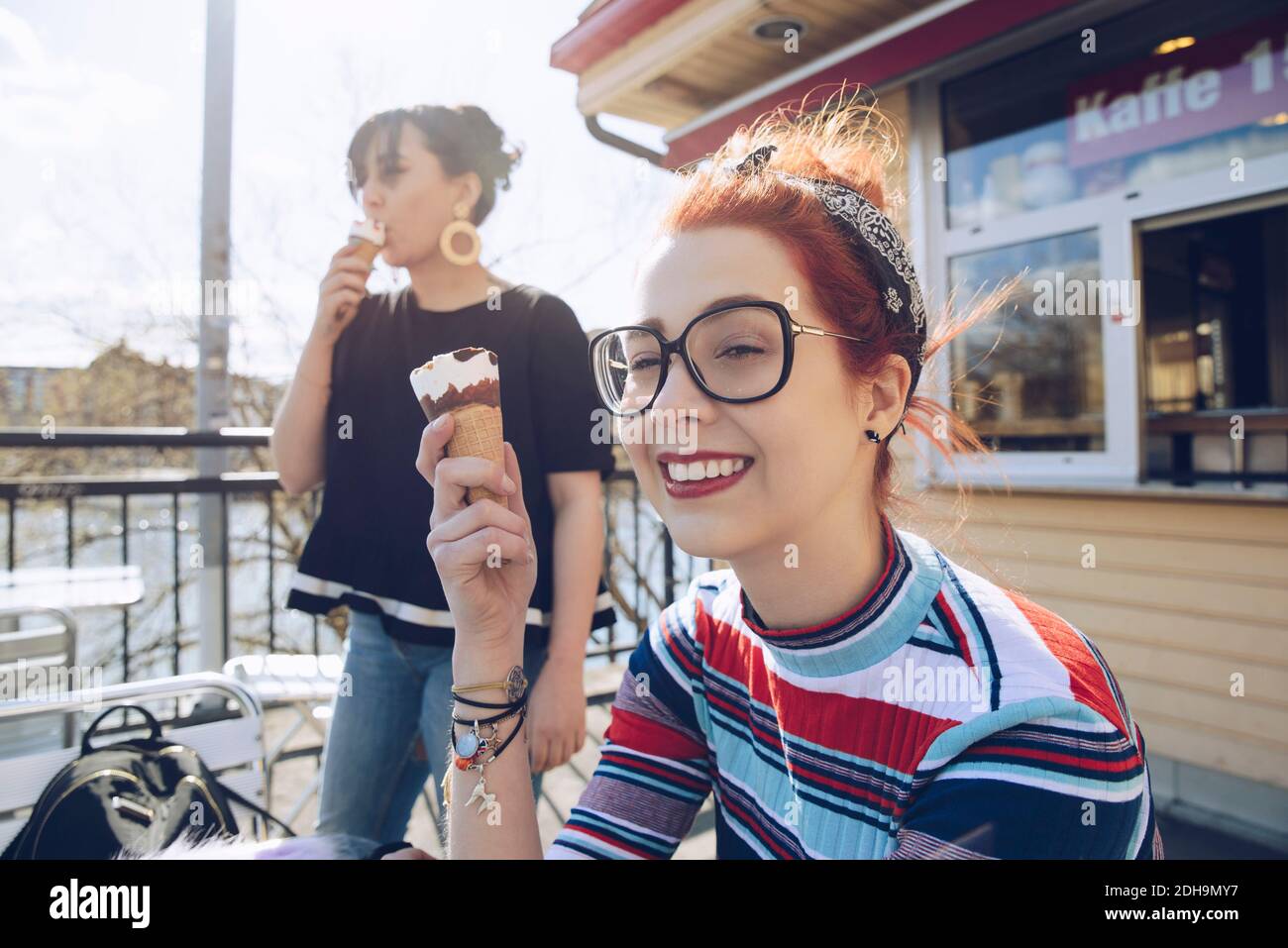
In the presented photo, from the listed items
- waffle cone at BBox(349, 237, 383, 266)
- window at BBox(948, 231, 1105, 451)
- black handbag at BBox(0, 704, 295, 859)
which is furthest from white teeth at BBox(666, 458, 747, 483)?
window at BBox(948, 231, 1105, 451)

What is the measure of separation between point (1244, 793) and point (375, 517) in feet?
10.9

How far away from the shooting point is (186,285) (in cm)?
441

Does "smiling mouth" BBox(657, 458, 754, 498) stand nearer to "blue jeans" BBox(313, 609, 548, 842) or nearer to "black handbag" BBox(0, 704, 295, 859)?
"blue jeans" BBox(313, 609, 548, 842)

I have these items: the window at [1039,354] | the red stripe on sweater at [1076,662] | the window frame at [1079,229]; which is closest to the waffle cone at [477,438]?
the red stripe on sweater at [1076,662]

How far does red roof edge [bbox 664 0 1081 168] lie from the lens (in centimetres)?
275

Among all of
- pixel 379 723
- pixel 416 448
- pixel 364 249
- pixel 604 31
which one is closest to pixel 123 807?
pixel 379 723

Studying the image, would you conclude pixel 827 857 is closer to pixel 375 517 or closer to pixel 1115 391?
pixel 375 517

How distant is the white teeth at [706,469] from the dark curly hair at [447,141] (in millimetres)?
758

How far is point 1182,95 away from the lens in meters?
→ 2.93

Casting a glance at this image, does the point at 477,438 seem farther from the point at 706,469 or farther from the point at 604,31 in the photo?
the point at 604,31

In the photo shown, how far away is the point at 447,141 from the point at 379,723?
1.12 metres

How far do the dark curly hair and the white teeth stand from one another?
76cm

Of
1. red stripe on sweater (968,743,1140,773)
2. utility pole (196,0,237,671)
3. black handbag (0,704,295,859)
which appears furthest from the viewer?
utility pole (196,0,237,671)
